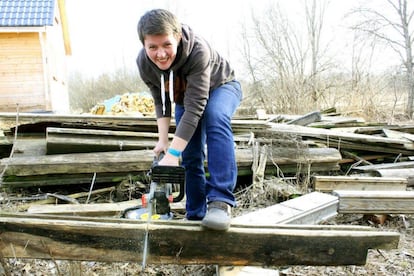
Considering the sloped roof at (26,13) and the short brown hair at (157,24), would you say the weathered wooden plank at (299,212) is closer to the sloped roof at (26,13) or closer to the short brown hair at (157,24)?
the short brown hair at (157,24)

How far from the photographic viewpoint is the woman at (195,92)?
1952 mm

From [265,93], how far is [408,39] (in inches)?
A: 226

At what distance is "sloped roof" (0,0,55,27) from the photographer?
12.0 metres

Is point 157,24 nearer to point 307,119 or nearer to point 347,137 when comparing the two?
point 347,137

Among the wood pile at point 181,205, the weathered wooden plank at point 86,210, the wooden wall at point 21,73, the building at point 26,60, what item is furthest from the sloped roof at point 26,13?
the weathered wooden plank at point 86,210

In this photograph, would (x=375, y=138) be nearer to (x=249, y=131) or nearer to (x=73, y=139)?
(x=249, y=131)

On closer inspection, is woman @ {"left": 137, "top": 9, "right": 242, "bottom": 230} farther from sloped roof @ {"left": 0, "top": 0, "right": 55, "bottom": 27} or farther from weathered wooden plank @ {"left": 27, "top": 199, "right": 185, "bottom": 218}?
sloped roof @ {"left": 0, "top": 0, "right": 55, "bottom": 27}

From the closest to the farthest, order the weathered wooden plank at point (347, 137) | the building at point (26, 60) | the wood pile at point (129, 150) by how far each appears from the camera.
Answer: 1. the wood pile at point (129, 150)
2. the weathered wooden plank at point (347, 137)
3. the building at point (26, 60)

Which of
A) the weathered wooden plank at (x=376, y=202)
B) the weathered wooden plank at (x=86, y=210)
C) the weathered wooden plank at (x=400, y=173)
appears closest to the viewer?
the weathered wooden plank at (x=376, y=202)

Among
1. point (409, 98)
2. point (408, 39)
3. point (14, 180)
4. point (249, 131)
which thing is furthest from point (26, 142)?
point (408, 39)

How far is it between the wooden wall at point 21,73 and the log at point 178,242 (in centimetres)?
1213

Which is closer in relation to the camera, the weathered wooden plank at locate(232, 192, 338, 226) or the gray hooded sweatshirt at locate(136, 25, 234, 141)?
the gray hooded sweatshirt at locate(136, 25, 234, 141)

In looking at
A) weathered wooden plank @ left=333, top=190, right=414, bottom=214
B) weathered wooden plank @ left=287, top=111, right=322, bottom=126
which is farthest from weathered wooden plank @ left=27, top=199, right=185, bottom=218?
weathered wooden plank @ left=287, top=111, right=322, bottom=126

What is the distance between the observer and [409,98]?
1193cm
